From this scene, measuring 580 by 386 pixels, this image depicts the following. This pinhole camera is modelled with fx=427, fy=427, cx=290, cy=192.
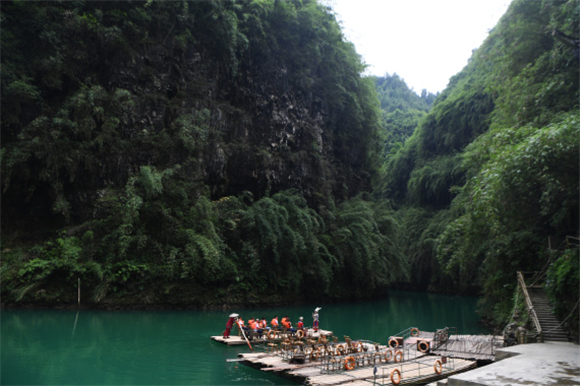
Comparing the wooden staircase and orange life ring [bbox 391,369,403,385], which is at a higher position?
the wooden staircase

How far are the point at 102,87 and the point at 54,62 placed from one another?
2.55m

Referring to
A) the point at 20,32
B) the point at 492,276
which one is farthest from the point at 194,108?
the point at 492,276

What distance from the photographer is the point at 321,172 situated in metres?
30.4

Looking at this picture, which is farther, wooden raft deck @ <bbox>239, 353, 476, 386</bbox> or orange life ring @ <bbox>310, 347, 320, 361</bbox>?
orange life ring @ <bbox>310, 347, 320, 361</bbox>

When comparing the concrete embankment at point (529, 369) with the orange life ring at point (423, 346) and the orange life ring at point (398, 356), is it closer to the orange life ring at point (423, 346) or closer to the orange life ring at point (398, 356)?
the orange life ring at point (398, 356)

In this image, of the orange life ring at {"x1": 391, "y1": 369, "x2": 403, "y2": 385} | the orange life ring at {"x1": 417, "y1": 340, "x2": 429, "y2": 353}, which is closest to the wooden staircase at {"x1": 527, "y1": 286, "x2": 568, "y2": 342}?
the orange life ring at {"x1": 417, "y1": 340, "x2": 429, "y2": 353}

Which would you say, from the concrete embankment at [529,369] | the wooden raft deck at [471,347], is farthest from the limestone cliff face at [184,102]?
the concrete embankment at [529,369]

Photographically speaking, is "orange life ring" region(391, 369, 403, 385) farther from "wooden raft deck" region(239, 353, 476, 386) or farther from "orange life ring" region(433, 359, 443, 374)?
"orange life ring" region(433, 359, 443, 374)

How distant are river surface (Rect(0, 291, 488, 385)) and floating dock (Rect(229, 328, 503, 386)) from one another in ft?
1.58

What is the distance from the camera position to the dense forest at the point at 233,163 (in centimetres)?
1530

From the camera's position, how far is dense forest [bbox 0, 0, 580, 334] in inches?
603

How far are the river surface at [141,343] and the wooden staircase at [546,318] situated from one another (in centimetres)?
426

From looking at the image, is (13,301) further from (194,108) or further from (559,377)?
(559,377)

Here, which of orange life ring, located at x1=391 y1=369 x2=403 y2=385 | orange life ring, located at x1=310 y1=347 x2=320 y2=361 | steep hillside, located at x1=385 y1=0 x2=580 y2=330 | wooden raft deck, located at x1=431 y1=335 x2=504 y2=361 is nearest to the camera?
orange life ring, located at x1=391 y1=369 x2=403 y2=385
